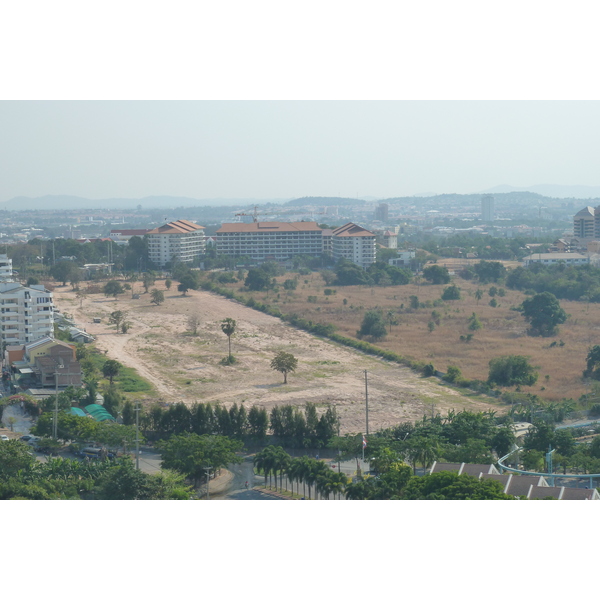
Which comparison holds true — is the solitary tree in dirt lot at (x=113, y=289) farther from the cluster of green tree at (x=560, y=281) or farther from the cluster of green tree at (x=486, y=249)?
the cluster of green tree at (x=486, y=249)

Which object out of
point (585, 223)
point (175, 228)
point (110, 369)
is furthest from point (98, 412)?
point (585, 223)

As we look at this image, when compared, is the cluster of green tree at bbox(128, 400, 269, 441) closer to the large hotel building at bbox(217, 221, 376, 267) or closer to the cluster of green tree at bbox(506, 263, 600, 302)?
the cluster of green tree at bbox(506, 263, 600, 302)

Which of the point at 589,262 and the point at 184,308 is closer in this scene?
the point at 184,308

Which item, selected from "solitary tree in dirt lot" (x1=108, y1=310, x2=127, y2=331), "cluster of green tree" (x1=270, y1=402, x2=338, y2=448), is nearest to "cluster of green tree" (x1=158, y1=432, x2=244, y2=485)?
"cluster of green tree" (x1=270, y1=402, x2=338, y2=448)

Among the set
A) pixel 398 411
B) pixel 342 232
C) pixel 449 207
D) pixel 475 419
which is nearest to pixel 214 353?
pixel 398 411

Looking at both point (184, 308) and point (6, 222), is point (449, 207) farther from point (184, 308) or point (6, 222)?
point (184, 308)

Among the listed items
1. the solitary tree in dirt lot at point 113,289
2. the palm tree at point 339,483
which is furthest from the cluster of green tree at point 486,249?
the palm tree at point 339,483

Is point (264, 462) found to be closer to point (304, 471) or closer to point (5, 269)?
point (304, 471)
